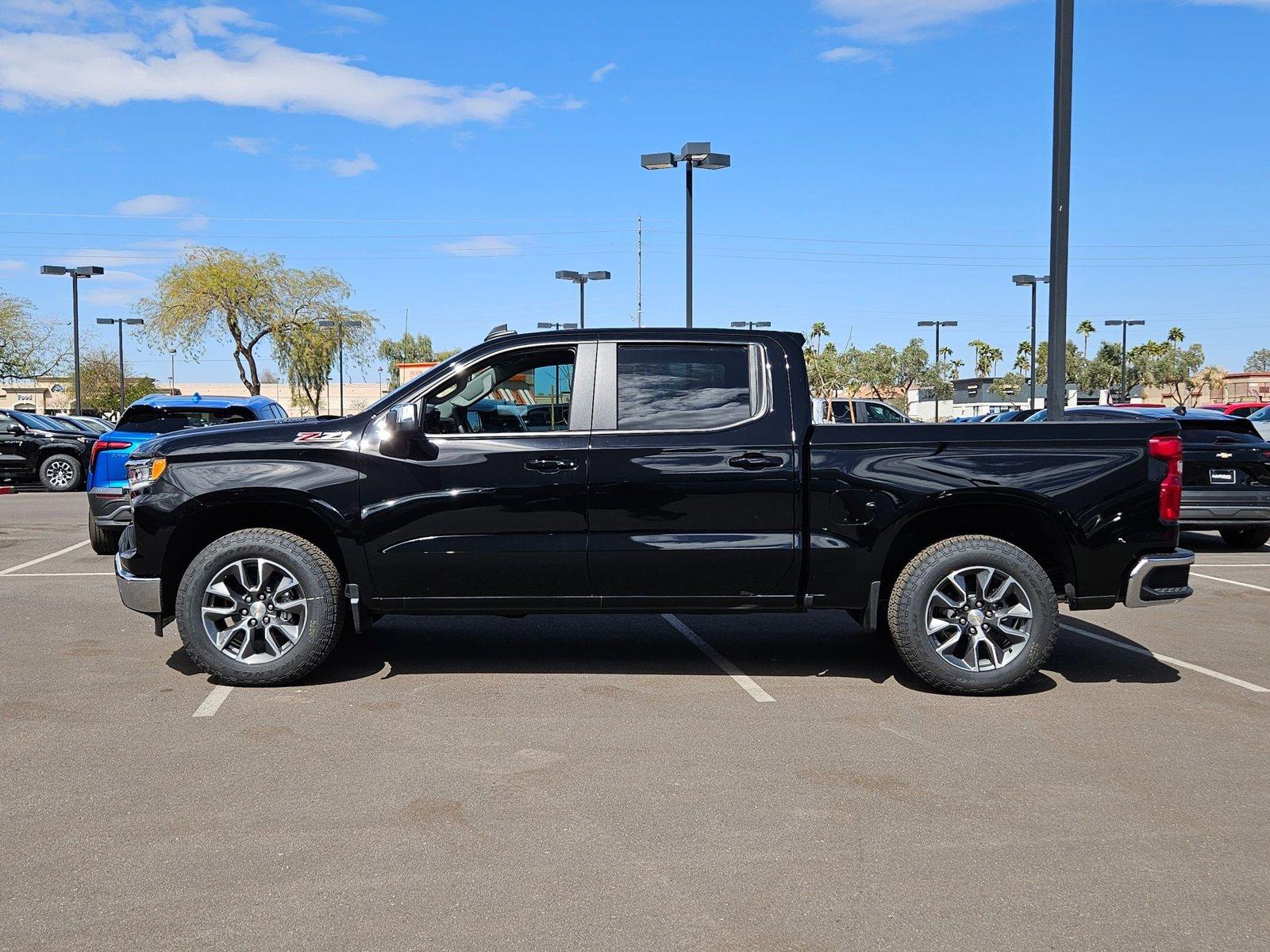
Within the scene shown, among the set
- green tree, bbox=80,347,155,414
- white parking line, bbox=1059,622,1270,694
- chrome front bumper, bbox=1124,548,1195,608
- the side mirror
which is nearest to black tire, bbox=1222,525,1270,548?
white parking line, bbox=1059,622,1270,694

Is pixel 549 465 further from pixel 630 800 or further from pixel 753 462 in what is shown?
Result: pixel 630 800

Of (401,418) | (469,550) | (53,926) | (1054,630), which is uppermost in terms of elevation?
(401,418)

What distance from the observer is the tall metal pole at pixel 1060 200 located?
37.3ft

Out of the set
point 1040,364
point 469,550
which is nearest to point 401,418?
point 469,550

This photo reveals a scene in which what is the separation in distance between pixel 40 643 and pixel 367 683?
2.62m

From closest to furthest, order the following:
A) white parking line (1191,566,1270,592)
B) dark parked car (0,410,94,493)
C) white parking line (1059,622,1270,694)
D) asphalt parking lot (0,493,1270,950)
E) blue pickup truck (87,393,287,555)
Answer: asphalt parking lot (0,493,1270,950) < white parking line (1059,622,1270,694) < white parking line (1191,566,1270,592) < blue pickup truck (87,393,287,555) < dark parked car (0,410,94,493)

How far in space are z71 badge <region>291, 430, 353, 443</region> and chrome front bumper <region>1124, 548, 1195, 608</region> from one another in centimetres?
437

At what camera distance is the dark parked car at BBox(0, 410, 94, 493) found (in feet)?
73.5

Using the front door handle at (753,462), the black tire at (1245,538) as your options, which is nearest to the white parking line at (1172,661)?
the front door handle at (753,462)

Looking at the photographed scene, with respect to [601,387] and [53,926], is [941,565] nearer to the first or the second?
[601,387]

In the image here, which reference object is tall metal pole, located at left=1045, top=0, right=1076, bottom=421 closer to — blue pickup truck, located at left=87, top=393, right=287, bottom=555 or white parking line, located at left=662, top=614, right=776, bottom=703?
white parking line, located at left=662, top=614, right=776, bottom=703

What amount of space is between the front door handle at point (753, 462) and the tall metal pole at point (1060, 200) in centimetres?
583

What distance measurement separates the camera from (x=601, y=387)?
6.61m

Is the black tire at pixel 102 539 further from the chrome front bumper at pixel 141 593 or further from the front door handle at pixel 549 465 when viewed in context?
the front door handle at pixel 549 465
